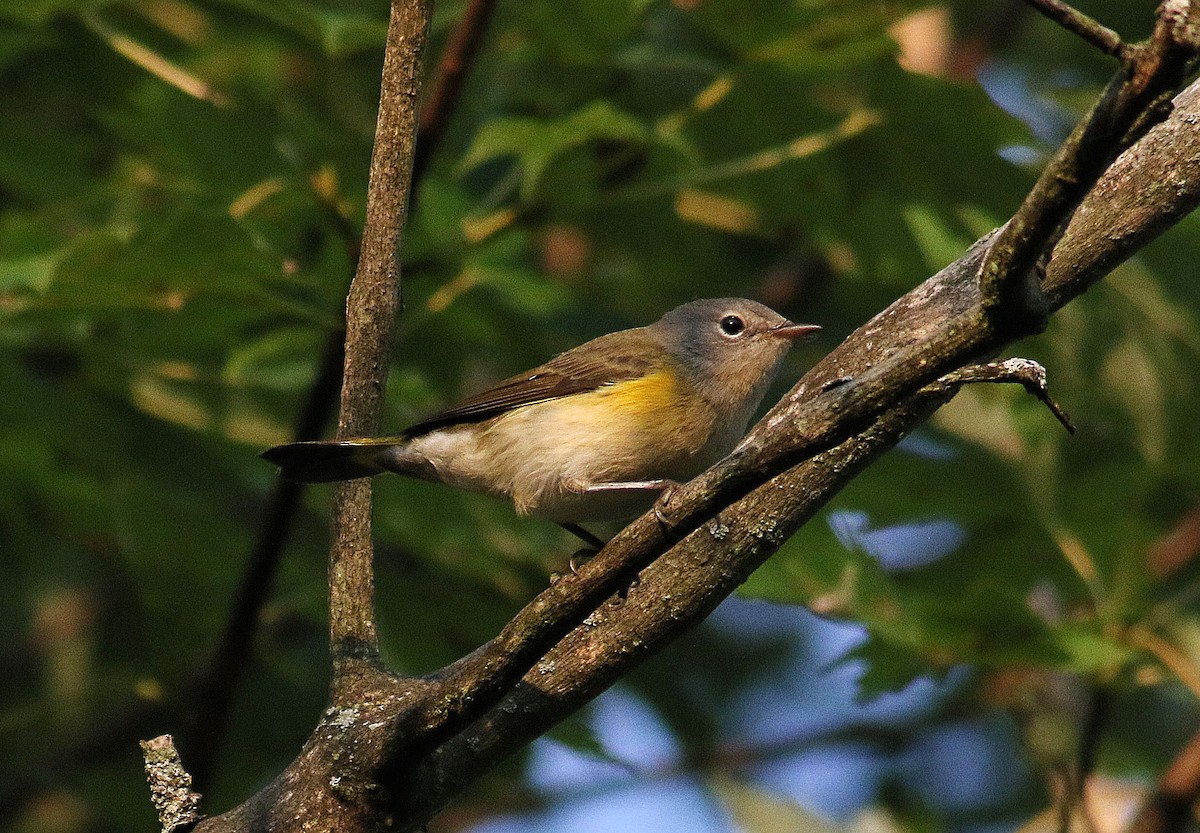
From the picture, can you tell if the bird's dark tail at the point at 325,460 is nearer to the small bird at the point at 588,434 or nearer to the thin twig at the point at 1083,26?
the small bird at the point at 588,434

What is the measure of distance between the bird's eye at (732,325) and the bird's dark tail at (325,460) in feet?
4.95

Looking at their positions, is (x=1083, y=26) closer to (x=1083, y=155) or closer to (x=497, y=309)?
(x=1083, y=155)

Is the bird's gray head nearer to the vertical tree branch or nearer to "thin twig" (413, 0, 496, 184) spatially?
"thin twig" (413, 0, 496, 184)

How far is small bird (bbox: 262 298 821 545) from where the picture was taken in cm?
424

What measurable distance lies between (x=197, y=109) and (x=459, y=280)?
97 cm

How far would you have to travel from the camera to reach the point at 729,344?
5051 millimetres

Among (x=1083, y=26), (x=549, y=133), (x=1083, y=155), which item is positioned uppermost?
(x=1083, y=26)

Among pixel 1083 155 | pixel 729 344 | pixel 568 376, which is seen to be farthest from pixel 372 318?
pixel 729 344

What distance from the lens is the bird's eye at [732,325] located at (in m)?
5.17

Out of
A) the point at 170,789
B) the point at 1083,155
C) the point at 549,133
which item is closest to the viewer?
the point at 1083,155

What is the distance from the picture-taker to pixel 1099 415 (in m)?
4.91

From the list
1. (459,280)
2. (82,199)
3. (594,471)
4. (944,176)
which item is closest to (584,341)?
(459,280)

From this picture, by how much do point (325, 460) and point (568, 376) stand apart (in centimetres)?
114

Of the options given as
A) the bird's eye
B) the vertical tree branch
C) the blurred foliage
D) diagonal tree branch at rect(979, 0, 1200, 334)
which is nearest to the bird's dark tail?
the vertical tree branch
